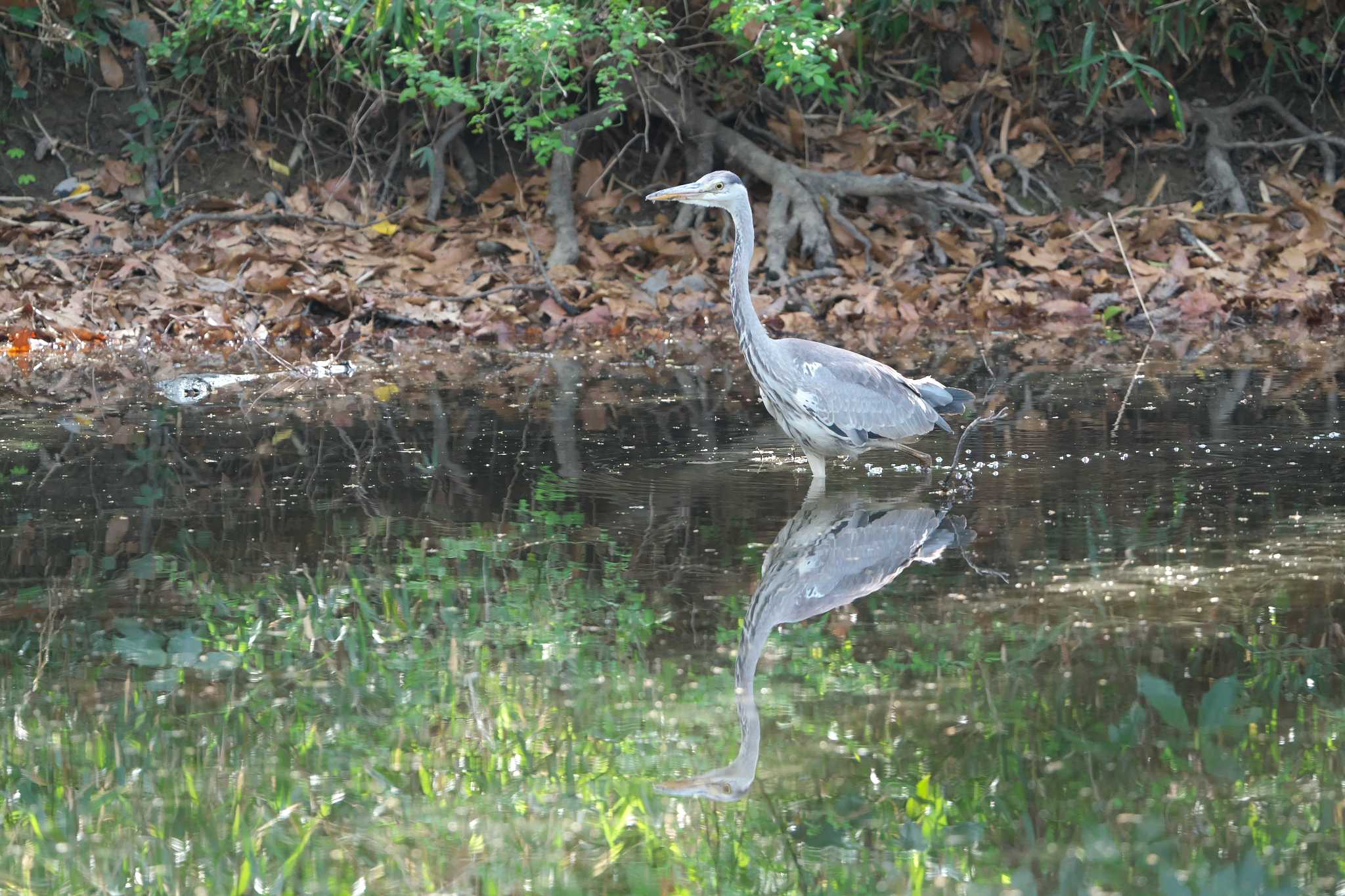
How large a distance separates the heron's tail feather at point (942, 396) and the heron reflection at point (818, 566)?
839 millimetres

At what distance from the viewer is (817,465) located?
21.7ft

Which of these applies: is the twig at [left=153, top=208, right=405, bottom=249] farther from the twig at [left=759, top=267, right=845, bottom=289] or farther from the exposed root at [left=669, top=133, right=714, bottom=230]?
the twig at [left=759, top=267, right=845, bottom=289]

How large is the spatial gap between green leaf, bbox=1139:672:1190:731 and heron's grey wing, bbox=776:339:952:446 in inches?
107

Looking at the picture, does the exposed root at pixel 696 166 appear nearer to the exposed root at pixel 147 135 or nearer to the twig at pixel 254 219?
the twig at pixel 254 219

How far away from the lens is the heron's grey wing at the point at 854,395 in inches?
254

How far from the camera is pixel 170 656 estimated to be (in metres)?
4.22

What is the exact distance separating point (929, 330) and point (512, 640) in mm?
7486

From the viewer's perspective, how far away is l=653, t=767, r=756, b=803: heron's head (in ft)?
11.0

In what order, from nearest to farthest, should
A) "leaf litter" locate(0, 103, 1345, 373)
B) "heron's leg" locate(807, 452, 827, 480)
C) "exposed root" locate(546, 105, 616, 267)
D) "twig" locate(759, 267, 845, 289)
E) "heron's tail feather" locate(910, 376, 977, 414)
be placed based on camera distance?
"heron's leg" locate(807, 452, 827, 480)
"heron's tail feather" locate(910, 376, 977, 414)
"leaf litter" locate(0, 103, 1345, 373)
"twig" locate(759, 267, 845, 289)
"exposed root" locate(546, 105, 616, 267)

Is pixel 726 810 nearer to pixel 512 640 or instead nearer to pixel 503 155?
pixel 512 640

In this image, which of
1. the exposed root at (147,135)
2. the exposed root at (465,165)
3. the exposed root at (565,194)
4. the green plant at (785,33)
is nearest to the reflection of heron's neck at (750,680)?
the green plant at (785,33)

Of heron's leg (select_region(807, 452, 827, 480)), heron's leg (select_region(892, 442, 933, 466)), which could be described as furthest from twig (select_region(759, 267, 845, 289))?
heron's leg (select_region(807, 452, 827, 480))

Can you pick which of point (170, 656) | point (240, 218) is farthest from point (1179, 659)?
point (240, 218)

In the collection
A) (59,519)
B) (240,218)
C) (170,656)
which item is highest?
(170,656)
